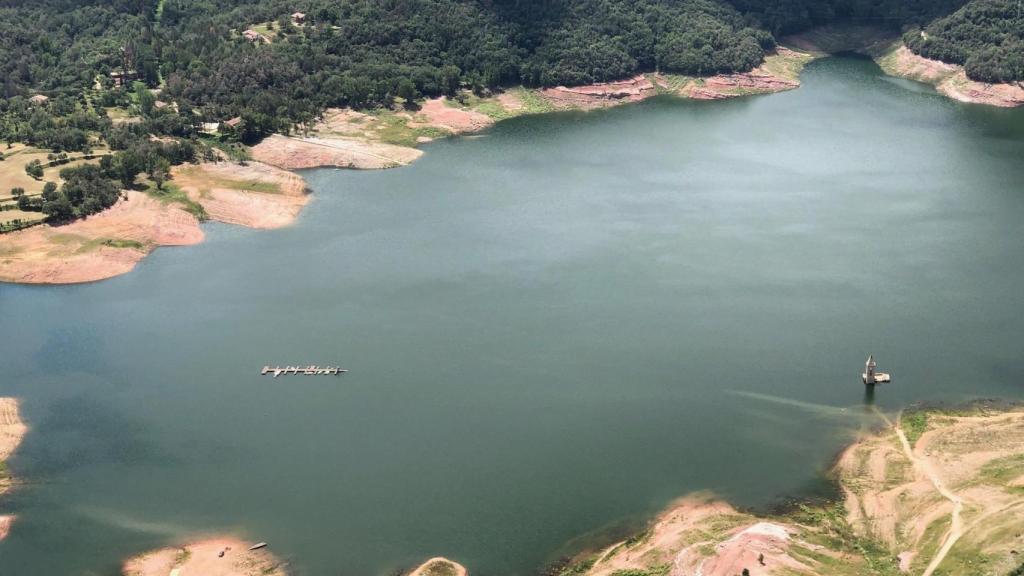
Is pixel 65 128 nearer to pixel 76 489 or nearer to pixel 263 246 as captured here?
pixel 263 246

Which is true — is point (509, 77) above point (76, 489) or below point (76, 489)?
above

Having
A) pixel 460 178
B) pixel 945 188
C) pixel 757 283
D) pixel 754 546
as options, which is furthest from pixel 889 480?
pixel 460 178

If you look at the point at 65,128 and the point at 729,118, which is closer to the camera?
the point at 65,128

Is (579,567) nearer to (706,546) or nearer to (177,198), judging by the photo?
(706,546)

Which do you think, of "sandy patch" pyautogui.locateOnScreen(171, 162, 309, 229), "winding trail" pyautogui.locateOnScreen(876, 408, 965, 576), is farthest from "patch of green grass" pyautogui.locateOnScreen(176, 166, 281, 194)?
"winding trail" pyautogui.locateOnScreen(876, 408, 965, 576)

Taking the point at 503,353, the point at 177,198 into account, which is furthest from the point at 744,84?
the point at 503,353

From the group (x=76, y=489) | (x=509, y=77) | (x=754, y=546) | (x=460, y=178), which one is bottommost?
(x=76, y=489)
